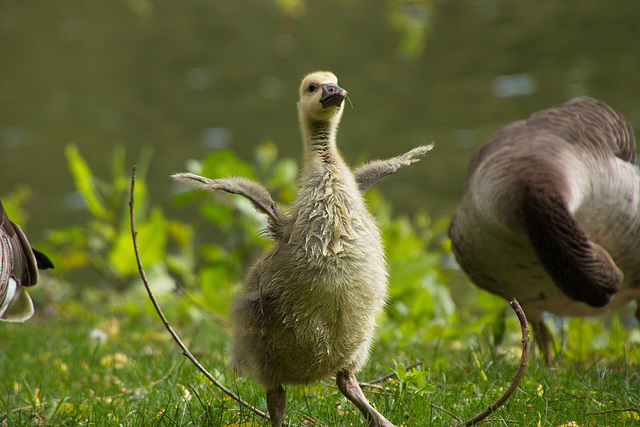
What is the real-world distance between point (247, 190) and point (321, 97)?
55cm

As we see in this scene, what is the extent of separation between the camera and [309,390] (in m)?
4.05

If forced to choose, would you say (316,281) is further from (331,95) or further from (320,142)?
(331,95)

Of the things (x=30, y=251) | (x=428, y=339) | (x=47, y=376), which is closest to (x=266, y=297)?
(x=30, y=251)

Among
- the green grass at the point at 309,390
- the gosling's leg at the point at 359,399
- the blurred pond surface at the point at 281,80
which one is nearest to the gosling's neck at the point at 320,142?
the gosling's leg at the point at 359,399

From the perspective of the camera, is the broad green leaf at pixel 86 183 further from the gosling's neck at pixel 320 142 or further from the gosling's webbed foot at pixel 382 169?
the gosling's webbed foot at pixel 382 169

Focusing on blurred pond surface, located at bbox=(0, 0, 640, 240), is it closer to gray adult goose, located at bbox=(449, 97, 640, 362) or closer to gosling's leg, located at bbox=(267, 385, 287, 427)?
gray adult goose, located at bbox=(449, 97, 640, 362)

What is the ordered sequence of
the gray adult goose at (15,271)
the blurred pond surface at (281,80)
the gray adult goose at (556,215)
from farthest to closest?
1. the blurred pond surface at (281,80)
2. the gray adult goose at (15,271)
3. the gray adult goose at (556,215)

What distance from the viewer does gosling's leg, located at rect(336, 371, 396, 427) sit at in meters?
3.04

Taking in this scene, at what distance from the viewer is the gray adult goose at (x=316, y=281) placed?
3.02m

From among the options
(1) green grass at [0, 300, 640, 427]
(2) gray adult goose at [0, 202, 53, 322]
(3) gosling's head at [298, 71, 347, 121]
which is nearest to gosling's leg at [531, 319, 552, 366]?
(1) green grass at [0, 300, 640, 427]

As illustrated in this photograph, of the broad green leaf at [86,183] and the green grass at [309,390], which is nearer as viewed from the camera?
the green grass at [309,390]

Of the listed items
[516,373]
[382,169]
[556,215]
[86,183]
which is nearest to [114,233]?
[86,183]

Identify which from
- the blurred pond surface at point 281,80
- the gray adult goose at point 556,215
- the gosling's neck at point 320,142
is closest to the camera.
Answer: the gosling's neck at point 320,142

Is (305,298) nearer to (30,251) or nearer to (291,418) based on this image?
(291,418)
